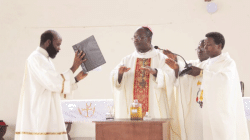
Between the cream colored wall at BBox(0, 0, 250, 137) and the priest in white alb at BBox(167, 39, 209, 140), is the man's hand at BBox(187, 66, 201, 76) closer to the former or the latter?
the priest in white alb at BBox(167, 39, 209, 140)

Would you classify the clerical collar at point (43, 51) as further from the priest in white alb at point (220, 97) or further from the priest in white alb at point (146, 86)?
the priest in white alb at point (220, 97)

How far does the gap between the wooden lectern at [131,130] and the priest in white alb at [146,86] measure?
122 centimetres

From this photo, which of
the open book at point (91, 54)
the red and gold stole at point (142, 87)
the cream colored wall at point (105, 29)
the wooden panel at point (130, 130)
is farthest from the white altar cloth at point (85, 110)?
the wooden panel at point (130, 130)

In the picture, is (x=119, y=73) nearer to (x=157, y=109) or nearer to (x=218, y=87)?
(x=157, y=109)

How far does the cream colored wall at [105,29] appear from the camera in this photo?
342 inches

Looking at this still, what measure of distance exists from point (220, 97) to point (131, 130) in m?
1.55

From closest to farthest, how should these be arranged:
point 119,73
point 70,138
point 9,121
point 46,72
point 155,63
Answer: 1. point 46,72
2. point 119,73
3. point 155,63
4. point 70,138
5. point 9,121

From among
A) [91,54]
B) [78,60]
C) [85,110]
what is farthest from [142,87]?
[85,110]

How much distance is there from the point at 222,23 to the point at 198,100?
14.3ft

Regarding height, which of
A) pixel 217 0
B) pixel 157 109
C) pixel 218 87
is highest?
pixel 217 0

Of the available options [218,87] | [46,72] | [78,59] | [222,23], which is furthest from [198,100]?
[222,23]

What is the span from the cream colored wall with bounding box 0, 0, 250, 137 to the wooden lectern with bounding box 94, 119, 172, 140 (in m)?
5.25

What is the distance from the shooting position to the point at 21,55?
9234 mm

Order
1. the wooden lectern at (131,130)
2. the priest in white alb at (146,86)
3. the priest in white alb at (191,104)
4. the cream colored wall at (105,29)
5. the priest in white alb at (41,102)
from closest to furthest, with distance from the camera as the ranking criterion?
the wooden lectern at (131,130), the priest in white alb at (41,102), the priest in white alb at (146,86), the priest in white alb at (191,104), the cream colored wall at (105,29)
